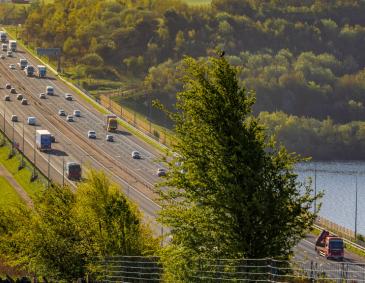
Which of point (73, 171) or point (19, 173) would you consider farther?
point (19, 173)

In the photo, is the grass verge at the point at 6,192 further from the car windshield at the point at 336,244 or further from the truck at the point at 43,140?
the car windshield at the point at 336,244

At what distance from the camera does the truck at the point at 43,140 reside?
18062cm

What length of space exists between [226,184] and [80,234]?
95.8 feet

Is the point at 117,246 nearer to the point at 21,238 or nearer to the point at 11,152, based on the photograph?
the point at 21,238

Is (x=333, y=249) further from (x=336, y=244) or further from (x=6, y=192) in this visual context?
(x=6, y=192)

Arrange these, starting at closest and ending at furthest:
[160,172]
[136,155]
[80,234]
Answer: [80,234] → [160,172] → [136,155]

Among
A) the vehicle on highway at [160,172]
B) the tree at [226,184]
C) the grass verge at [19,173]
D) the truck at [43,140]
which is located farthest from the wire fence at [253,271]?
the truck at [43,140]

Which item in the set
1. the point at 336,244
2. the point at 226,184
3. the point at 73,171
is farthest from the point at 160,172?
the point at 226,184

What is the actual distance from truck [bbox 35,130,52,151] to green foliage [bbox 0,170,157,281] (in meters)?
95.8

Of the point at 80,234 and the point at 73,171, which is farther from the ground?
the point at 80,234

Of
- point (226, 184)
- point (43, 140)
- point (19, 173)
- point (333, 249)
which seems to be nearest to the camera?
point (226, 184)

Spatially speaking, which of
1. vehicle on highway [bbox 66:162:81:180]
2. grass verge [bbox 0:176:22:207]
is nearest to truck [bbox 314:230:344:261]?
grass verge [bbox 0:176:22:207]

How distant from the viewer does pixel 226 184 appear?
146 ft

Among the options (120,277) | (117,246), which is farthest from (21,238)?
(120,277)
